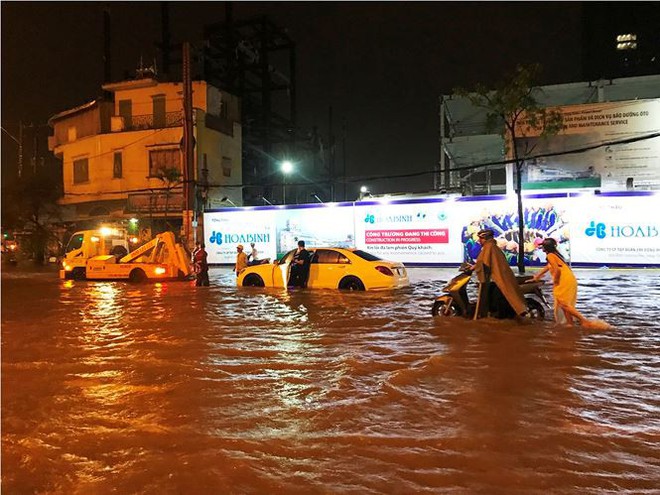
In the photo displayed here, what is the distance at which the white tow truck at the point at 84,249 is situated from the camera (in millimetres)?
21766

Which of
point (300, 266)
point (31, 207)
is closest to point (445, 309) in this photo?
point (300, 266)

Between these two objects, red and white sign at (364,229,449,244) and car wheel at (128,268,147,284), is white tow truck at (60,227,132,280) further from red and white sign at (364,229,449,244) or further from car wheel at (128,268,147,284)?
red and white sign at (364,229,449,244)

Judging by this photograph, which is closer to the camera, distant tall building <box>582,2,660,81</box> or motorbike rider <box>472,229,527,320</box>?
motorbike rider <box>472,229,527,320</box>

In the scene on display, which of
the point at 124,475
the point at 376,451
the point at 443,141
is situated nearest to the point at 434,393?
the point at 376,451

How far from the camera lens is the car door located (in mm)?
14344

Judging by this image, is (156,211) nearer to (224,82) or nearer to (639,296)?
(224,82)

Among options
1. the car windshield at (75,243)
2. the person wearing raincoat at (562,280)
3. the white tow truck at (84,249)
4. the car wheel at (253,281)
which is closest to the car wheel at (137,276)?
the white tow truck at (84,249)

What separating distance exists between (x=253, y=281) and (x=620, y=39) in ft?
137

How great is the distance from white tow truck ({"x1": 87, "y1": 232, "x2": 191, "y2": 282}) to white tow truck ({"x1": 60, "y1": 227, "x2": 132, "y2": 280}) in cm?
172

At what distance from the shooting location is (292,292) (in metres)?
14.6

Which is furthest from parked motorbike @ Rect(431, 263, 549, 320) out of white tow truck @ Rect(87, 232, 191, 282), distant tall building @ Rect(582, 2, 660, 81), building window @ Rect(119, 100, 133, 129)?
Result: distant tall building @ Rect(582, 2, 660, 81)

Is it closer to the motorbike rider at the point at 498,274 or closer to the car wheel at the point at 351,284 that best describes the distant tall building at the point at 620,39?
the car wheel at the point at 351,284

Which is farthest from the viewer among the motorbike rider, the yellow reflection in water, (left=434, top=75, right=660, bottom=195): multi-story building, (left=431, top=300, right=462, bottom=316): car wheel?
(left=434, top=75, right=660, bottom=195): multi-story building

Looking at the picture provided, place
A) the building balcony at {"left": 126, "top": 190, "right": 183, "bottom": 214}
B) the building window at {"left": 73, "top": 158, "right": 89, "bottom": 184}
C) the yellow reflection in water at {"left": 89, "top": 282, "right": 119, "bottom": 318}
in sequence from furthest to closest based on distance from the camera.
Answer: the building window at {"left": 73, "top": 158, "right": 89, "bottom": 184} < the building balcony at {"left": 126, "top": 190, "right": 183, "bottom": 214} < the yellow reflection in water at {"left": 89, "top": 282, "right": 119, "bottom": 318}
